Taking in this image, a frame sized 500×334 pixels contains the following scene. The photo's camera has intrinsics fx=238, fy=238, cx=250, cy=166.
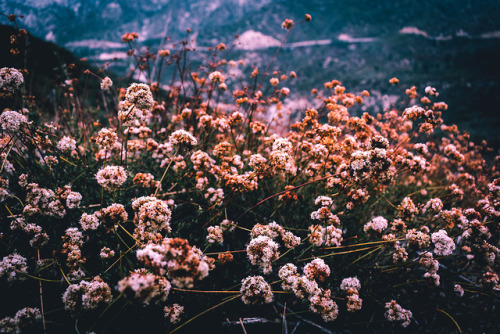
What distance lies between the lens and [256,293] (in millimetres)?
2182

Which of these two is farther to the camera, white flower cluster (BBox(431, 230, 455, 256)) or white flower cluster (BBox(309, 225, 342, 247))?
white flower cluster (BBox(309, 225, 342, 247))

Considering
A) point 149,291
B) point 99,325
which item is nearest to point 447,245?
point 149,291

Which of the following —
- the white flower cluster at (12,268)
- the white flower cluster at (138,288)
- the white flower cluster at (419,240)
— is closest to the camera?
the white flower cluster at (138,288)

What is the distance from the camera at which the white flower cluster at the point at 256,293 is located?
2.19 m

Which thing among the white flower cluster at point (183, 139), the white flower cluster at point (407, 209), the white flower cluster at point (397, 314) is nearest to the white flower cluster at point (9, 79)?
the white flower cluster at point (183, 139)

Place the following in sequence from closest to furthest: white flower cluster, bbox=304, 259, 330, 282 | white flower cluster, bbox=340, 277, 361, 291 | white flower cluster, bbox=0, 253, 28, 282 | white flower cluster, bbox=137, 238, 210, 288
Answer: white flower cluster, bbox=137, 238, 210, 288 → white flower cluster, bbox=0, 253, 28, 282 → white flower cluster, bbox=304, 259, 330, 282 → white flower cluster, bbox=340, 277, 361, 291

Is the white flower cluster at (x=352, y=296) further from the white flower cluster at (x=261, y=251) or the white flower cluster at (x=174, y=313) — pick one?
the white flower cluster at (x=174, y=313)

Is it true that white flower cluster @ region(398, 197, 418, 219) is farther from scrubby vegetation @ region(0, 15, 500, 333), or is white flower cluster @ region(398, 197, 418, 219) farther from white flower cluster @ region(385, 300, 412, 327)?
white flower cluster @ region(385, 300, 412, 327)

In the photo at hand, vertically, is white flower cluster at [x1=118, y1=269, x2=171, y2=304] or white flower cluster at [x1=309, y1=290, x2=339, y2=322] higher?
white flower cluster at [x1=118, y1=269, x2=171, y2=304]

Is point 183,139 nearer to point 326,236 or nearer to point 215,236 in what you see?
point 215,236

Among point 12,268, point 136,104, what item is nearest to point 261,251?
point 136,104

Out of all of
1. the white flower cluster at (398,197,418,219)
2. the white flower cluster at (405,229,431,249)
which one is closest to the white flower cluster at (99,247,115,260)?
the white flower cluster at (405,229,431,249)

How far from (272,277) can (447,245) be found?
2.26 metres

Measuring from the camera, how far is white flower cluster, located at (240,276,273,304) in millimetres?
2186
